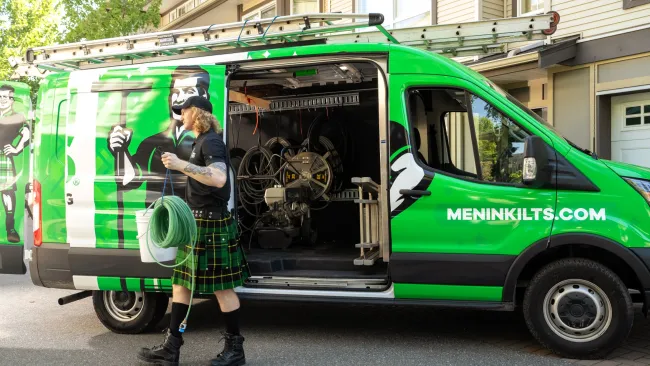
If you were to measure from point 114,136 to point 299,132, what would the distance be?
10.6 feet

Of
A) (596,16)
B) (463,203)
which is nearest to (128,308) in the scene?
(463,203)

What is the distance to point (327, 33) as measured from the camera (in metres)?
Result: 5.50

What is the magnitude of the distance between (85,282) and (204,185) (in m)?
1.75

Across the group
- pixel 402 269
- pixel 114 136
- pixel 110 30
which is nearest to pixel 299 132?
pixel 114 136

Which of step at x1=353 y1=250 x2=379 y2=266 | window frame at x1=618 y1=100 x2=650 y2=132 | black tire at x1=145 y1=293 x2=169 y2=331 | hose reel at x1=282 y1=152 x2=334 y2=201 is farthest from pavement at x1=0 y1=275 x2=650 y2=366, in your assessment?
window frame at x1=618 y1=100 x2=650 y2=132

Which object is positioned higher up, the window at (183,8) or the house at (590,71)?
the window at (183,8)

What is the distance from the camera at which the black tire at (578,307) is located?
433 centimetres

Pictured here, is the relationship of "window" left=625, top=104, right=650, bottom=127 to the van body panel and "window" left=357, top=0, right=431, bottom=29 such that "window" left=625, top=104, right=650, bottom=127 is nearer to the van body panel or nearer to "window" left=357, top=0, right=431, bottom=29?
"window" left=357, top=0, right=431, bottom=29

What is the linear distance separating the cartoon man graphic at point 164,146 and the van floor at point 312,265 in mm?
1111

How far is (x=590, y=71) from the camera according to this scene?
32.4 ft

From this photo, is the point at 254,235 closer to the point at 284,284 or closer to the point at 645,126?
the point at 284,284

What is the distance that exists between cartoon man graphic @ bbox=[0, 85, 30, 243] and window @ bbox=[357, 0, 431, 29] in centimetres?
904

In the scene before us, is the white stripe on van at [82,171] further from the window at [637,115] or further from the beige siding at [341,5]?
the beige siding at [341,5]

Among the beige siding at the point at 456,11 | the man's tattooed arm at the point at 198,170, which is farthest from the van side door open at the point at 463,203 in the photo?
the beige siding at the point at 456,11
